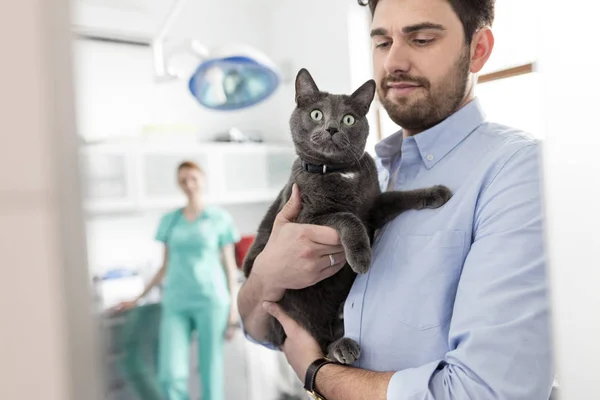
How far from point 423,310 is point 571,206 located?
321 mm

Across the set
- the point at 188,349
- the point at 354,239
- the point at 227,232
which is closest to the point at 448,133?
the point at 354,239

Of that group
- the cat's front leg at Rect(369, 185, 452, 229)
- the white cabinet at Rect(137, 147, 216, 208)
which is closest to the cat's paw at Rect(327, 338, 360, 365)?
the cat's front leg at Rect(369, 185, 452, 229)

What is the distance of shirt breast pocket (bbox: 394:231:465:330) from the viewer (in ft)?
2.25

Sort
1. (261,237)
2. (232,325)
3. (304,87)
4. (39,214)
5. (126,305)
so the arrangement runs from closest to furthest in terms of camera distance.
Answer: (39,214)
(126,305)
(304,87)
(261,237)
(232,325)

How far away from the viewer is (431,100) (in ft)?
2.73

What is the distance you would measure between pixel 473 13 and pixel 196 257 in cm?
73

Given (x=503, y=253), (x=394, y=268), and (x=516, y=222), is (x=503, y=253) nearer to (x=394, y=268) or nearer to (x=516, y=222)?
(x=516, y=222)

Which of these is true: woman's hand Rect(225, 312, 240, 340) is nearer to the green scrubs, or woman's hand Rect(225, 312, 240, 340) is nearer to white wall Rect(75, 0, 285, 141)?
the green scrubs


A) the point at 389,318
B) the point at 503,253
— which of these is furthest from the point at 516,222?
the point at 389,318

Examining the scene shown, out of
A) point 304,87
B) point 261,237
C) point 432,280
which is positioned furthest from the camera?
point 261,237

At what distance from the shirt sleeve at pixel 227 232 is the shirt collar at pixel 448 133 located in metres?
0.48

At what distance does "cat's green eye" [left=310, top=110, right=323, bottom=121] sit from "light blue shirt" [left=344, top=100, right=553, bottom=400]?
17 cm

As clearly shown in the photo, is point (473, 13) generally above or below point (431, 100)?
above

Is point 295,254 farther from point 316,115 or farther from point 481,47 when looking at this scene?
point 481,47
